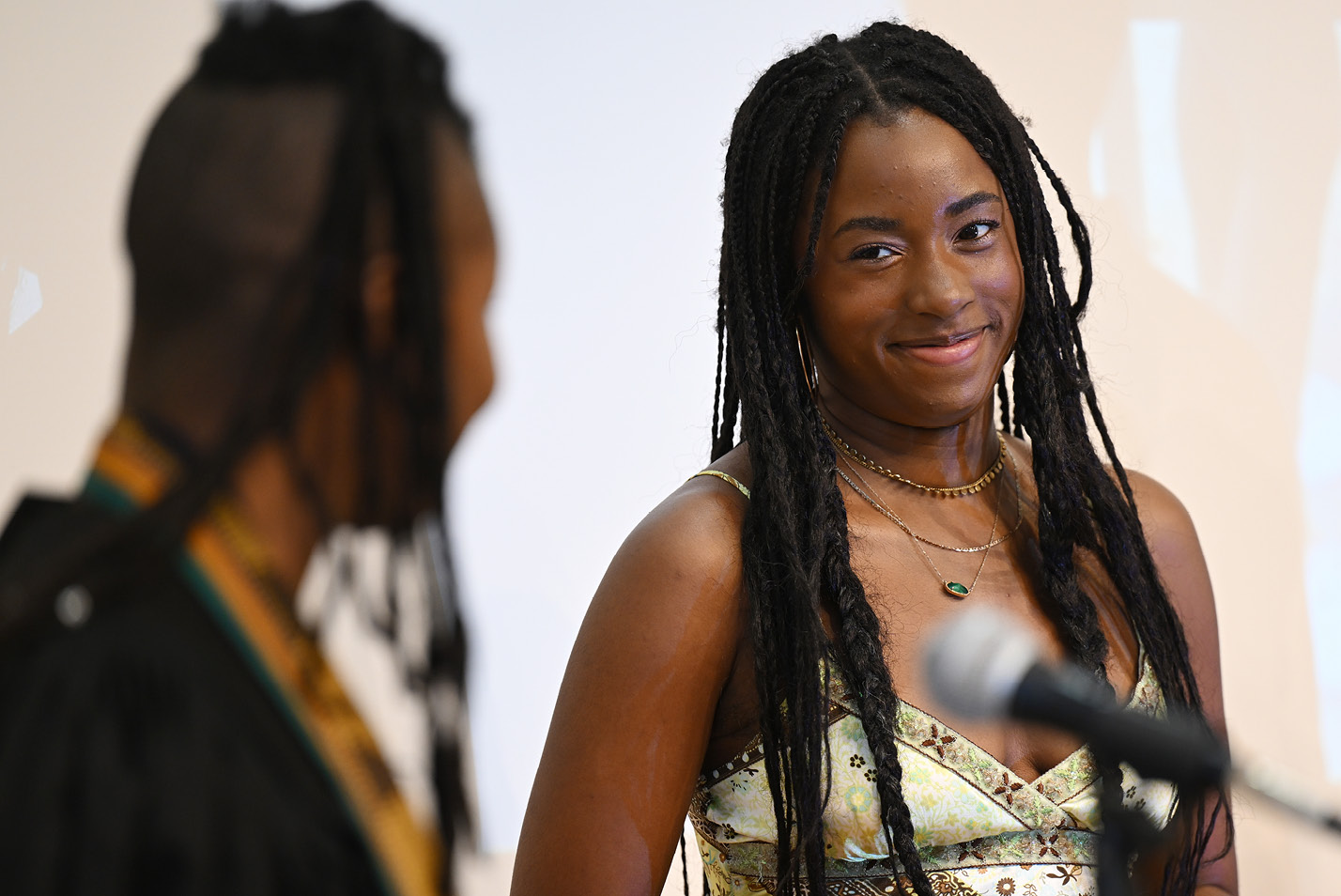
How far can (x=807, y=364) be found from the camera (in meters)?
A: 1.69

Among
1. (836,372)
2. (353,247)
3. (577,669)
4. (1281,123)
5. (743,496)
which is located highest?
(1281,123)

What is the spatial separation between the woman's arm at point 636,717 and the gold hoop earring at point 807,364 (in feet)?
0.86

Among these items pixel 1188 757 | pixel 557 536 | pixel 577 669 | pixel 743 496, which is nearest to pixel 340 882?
pixel 1188 757

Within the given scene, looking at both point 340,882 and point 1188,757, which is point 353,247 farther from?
point 1188,757

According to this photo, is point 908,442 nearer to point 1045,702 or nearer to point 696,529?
point 696,529

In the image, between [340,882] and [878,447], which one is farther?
[878,447]

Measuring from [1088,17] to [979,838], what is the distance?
163 cm

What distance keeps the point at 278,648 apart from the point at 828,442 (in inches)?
42.5

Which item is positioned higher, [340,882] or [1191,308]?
[1191,308]

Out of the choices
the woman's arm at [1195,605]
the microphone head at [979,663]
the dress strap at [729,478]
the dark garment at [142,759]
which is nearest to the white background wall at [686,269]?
the dress strap at [729,478]

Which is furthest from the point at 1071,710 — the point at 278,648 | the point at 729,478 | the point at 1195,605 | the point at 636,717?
the point at 1195,605

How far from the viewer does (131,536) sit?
1.99ft

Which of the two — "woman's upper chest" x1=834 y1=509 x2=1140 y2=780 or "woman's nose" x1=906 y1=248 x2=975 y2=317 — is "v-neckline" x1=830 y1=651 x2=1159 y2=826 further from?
"woman's nose" x1=906 y1=248 x2=975 y2=317

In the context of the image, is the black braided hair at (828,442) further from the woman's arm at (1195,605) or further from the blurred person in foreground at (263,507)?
the blurred person in foreground at (263,507)
